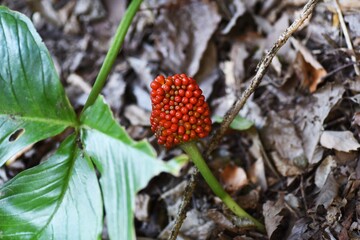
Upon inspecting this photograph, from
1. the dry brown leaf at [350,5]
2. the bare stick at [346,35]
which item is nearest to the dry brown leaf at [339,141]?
the bare stick at [346,35]

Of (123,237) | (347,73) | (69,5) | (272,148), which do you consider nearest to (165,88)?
(123,237)

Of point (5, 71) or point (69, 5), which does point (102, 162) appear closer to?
point (5, 71)

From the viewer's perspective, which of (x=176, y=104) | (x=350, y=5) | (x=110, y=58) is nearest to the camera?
(x=176, y=104)

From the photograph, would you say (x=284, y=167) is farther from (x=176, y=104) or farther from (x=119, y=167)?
(x=119, y=167)

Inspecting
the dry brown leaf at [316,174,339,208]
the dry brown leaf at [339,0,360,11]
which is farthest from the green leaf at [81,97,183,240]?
the dry brown leaf at [339,0,360,11]

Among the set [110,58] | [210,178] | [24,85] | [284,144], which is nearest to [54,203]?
[24,85]

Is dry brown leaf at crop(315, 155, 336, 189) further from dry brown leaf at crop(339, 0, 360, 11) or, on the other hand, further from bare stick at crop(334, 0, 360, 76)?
dry brown leaf at crop(339, 0, 360, 11)
